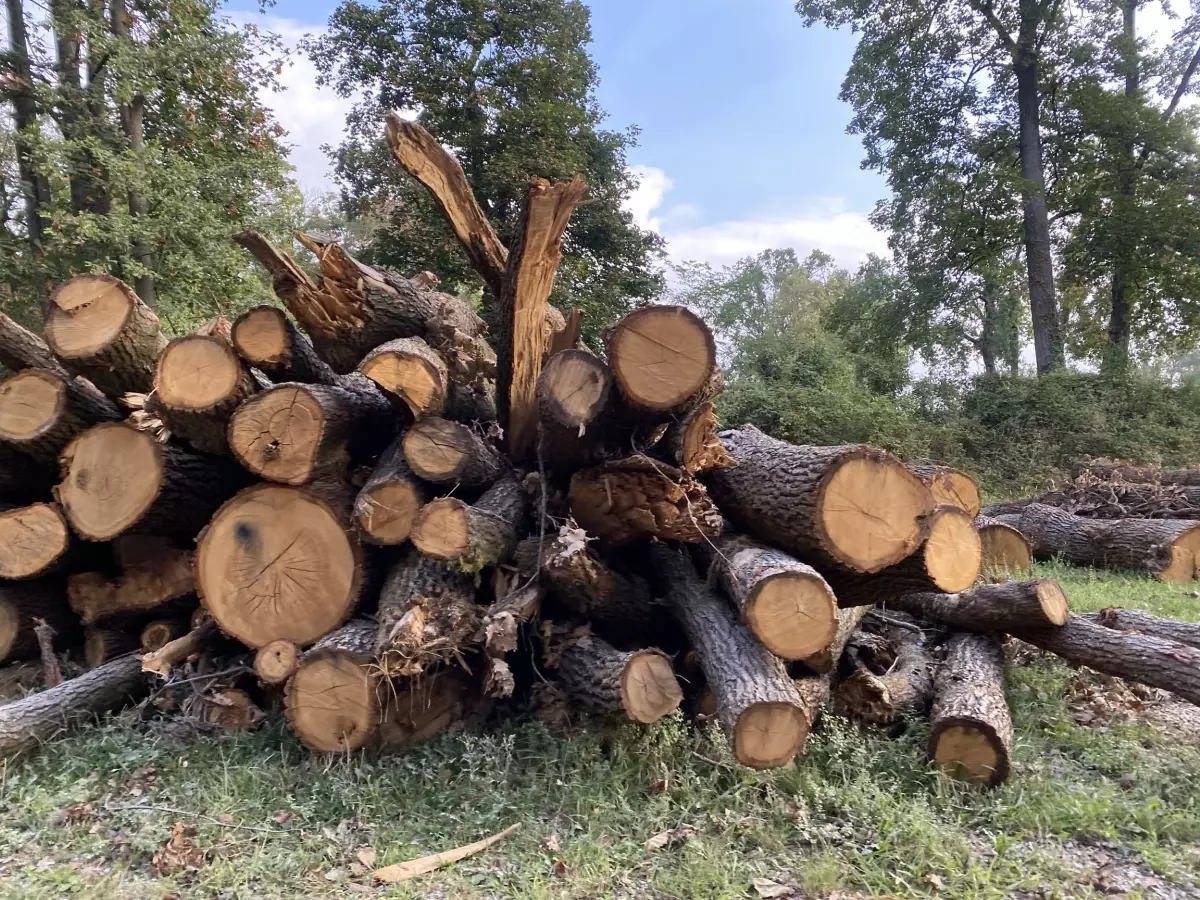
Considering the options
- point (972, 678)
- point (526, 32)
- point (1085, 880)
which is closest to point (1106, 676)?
point (972, 678)

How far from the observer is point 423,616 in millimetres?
2826

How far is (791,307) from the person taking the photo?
26516 millimetres

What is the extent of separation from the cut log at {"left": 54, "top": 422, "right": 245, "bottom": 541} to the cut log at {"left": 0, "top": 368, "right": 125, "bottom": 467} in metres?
0.13

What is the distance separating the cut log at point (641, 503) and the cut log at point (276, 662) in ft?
4.32

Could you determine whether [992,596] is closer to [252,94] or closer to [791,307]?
[252,94]

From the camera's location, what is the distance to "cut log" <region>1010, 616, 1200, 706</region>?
10.0 feet

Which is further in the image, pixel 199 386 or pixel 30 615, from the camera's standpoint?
pixel 30 615

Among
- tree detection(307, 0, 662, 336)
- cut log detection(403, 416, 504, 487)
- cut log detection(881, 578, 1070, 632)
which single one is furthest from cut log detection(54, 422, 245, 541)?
tree detection(307, 0, 662, 336)

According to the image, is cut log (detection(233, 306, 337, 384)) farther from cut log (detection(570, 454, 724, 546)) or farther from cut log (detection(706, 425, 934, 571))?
cut log (detection(706, 425, 934, 571))

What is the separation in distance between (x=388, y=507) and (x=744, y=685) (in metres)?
1.62

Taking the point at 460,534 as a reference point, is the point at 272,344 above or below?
above

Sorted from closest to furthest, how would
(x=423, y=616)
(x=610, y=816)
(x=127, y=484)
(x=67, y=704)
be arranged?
(x=610, y=816) < (x=423, y=616) < (x=67, y=704) < (x=127, y=484)

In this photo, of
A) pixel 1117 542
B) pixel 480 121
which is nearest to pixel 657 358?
pixel 1117 542

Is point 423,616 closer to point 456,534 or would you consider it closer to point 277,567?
point 456,534
